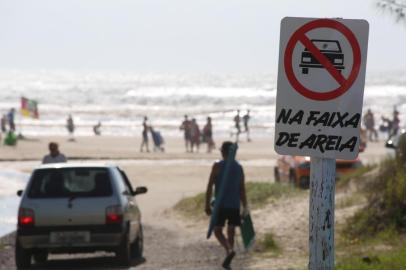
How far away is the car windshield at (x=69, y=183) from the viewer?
14.5 meters

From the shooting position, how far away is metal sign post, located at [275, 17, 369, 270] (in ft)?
19.1

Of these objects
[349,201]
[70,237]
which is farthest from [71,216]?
[349,201]

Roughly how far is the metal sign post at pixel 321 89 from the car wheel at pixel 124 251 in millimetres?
8820

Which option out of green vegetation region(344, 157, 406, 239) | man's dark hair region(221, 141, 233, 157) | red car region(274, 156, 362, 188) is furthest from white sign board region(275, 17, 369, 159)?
red car region(274, 156, 362, 188)

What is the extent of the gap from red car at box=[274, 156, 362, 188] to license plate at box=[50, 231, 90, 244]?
1085 cm

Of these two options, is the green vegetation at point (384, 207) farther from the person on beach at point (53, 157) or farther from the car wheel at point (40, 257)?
the person on beach at point (53, 157)

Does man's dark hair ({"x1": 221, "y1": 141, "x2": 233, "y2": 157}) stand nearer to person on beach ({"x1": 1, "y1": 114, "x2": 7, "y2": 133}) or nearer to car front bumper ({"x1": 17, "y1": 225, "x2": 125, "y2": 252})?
car front bumper ({"x1": 17, "y1": 225, "x2": 125, "y2": 252})

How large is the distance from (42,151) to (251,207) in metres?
25.7

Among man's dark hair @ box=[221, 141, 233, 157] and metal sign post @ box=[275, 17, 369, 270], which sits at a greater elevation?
metal sign post @ box=[275, 17, 369, 270]

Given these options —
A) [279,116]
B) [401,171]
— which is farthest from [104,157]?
[279,116]

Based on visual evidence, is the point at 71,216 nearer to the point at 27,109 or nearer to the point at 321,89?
the point at 321,89

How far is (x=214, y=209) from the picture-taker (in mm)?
14289

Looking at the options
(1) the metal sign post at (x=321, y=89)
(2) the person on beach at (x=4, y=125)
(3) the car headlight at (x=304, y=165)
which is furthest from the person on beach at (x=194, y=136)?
(1) the metal sign post at (x=321, y=89)

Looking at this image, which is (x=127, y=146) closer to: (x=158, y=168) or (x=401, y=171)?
(x=158, y=168)
